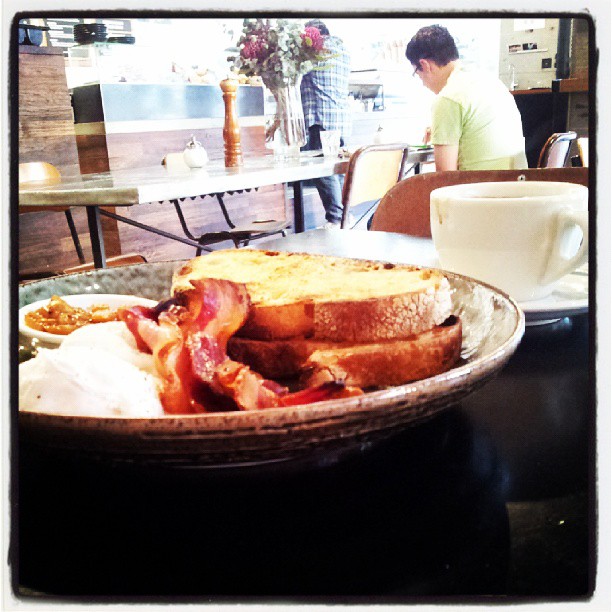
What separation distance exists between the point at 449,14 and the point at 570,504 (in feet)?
0.69

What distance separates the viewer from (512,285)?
48 cm

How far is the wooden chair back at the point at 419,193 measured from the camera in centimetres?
102

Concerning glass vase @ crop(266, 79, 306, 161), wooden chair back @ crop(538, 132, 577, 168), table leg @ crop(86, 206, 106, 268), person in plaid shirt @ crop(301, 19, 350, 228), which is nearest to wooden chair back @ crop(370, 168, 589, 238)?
table leg @ crop(86, 206, 106, 268)

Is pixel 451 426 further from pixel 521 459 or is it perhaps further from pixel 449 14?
pixel 449 14

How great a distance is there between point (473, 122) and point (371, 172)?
355 mm


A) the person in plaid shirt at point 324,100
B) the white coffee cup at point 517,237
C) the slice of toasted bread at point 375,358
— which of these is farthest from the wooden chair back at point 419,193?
the person in plaid shirt at point 324,100

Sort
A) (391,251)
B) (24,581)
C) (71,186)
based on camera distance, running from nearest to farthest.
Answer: (24,581) < (391,251) < (71,186)

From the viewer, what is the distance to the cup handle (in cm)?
43

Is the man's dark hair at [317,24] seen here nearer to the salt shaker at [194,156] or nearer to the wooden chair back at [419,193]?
the wooden chair back at [419,193]

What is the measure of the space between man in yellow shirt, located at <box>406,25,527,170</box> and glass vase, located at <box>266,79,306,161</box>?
0.45 meters

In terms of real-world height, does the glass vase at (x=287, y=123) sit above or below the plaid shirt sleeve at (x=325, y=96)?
below

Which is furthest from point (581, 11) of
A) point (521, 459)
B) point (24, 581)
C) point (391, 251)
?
point (391, 251)

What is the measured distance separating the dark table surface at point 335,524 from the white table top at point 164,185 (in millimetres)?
938

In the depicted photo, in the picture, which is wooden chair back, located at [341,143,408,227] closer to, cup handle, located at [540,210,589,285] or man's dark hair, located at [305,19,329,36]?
cup handle, located at [540,210,589,285]
